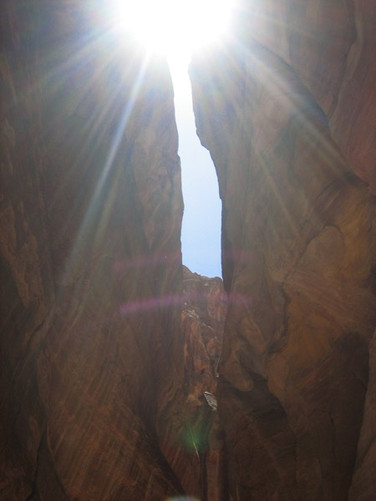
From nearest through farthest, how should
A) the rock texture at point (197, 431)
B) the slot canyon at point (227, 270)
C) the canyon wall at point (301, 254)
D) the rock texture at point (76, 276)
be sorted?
the canyon wall at point (301, 254) → the slot canyon at point (227, 270) → the rock texture at point (76, 276) → the rock texture at point (197, 431)

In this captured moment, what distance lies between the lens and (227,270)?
19516 mm

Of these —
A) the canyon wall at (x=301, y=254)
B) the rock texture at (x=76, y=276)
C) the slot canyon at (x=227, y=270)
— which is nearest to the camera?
the canyon wall at (x=301, y=254)

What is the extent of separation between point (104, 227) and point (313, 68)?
27.4ft

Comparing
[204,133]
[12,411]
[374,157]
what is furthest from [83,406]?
[204,133]

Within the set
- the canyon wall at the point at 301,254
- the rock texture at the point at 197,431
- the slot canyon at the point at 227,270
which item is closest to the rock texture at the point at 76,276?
the slot canyon at the point at 227,270

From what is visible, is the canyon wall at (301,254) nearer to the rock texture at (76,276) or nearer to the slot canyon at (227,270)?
the slot canyon at (227,270)

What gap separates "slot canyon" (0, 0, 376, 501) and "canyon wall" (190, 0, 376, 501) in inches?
2.4

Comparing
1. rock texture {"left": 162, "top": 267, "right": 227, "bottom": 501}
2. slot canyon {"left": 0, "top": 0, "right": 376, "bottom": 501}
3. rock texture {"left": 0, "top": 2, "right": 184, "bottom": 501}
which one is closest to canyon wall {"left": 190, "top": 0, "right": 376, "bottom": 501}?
slot canyon {"left": 0, "top": 0, "right": 376, "bottom": 501}

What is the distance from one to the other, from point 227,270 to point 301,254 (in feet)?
25.1

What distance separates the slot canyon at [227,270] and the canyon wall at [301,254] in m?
0.06

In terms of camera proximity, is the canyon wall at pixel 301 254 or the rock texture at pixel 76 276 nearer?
the canyon wall at pixel 301 254

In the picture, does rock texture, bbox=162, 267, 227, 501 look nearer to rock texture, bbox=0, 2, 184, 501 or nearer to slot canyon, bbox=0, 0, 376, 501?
slot canyon, bbox=0, 0, 376, 501

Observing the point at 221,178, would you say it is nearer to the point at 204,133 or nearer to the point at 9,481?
the point at 204,133

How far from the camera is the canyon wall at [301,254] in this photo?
996cm
